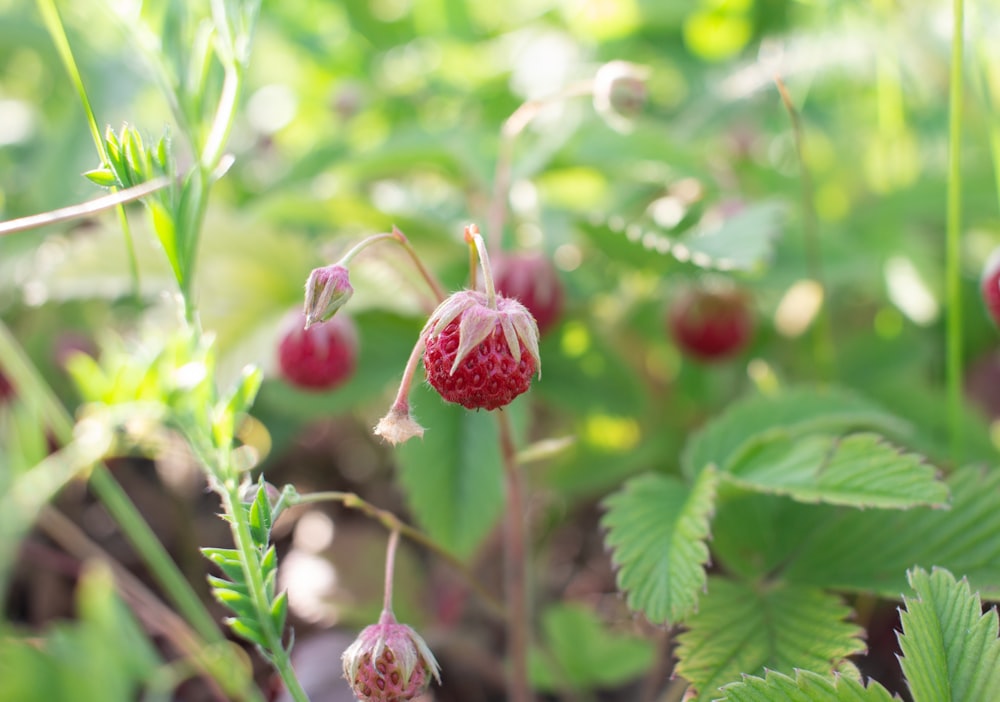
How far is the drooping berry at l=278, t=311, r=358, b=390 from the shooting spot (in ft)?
3.83

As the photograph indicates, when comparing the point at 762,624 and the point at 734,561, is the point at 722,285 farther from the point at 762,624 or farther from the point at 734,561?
the point at 762,624

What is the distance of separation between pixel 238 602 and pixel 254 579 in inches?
1.3

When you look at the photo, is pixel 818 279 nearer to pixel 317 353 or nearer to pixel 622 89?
pixel 622 89

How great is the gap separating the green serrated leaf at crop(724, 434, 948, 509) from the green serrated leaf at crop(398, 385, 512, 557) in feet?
1.56

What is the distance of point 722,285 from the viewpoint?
5.16ft

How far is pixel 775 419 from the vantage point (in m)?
1.18

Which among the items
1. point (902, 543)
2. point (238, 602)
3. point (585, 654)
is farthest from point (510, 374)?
point (585, 654)

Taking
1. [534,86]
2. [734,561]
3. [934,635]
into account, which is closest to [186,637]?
[734,561]

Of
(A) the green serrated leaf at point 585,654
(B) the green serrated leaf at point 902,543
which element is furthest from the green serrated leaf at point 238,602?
(A) the green serrated leaf at point 585,654

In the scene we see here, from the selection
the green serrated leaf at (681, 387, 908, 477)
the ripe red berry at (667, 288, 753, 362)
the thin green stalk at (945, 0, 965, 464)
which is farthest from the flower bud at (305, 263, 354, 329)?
the ripe red berry at (667, 288, 753, 362)

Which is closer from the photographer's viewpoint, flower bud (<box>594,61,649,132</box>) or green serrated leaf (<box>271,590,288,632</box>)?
green serrated leaf (<box>271,590,288,632</box>)

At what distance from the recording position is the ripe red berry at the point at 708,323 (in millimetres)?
1501

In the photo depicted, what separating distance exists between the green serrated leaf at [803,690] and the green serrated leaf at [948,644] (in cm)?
4

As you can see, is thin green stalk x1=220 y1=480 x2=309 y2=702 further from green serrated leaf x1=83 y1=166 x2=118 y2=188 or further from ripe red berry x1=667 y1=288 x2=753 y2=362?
ripe red berry x1=667 y1=288 x2=753 y2=362
